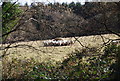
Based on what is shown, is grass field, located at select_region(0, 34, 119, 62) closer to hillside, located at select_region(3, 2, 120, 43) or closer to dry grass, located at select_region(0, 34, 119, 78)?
dry grass, located at select_region(0, 34, 119, 78)

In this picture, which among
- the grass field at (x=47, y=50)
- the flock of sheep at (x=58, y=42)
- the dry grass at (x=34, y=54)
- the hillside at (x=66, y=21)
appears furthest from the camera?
the flock of sheep at (x=58, y=42)

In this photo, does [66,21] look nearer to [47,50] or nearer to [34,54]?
[47,50]

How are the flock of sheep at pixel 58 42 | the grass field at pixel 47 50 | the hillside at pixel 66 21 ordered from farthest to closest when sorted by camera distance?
the flock of sheep at pixel 58 42 → the grass field at pixel 47 50 → the hillside at pixel 66 21

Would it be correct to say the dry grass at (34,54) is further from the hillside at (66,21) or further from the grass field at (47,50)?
the hillside at (66,21)

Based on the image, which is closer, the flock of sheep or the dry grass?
the dry grass

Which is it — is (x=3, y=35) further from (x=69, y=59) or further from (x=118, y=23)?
(x=118, y=23)

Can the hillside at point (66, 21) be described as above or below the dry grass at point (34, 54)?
above

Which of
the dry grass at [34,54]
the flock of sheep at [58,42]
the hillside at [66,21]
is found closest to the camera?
the hillside at [66,21]

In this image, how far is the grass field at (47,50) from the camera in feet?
14.8

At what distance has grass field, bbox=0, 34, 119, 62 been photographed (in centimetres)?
451

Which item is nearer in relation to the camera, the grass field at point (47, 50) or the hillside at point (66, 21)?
the hillside at point (66, 21)

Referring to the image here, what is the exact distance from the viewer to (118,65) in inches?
147

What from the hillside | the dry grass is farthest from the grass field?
the hillside

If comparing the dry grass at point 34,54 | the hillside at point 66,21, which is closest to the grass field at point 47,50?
the dry grass at point 34,54
